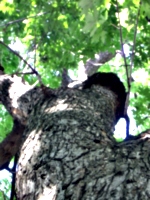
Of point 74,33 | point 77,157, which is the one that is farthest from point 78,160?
point 74,33

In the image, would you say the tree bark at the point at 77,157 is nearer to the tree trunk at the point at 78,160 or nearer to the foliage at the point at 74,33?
the tree trunk at the point at 78,160

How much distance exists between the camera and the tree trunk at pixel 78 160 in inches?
62.8

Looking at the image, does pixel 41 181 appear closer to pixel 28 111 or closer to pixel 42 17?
pixel 28 111

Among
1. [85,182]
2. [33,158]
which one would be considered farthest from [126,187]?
[33,158]

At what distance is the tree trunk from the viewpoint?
160cm

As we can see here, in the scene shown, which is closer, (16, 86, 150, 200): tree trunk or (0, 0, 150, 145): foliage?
(16, 86, 150, 200): tree trunk

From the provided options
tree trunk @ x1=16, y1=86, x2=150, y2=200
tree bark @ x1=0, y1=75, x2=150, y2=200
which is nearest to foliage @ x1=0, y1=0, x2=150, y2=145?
tree bark @ x1=0, y1=75, x2=150, y2=200

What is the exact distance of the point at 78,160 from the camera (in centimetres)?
184

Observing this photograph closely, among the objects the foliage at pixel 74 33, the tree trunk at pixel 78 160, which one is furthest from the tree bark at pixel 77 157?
the foliage at pixel 74 33

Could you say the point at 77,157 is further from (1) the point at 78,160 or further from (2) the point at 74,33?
(2) the point at 74,33

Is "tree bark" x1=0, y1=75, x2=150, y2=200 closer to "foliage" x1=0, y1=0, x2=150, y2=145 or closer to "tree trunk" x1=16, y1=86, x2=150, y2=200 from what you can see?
"tree trunk" x1=16, y1=86, x2=150, y2=200

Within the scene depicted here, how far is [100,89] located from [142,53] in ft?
5.30

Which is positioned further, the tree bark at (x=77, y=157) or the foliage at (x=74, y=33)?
the foliage at (x=74, y=33)

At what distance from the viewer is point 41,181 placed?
1.77 m
